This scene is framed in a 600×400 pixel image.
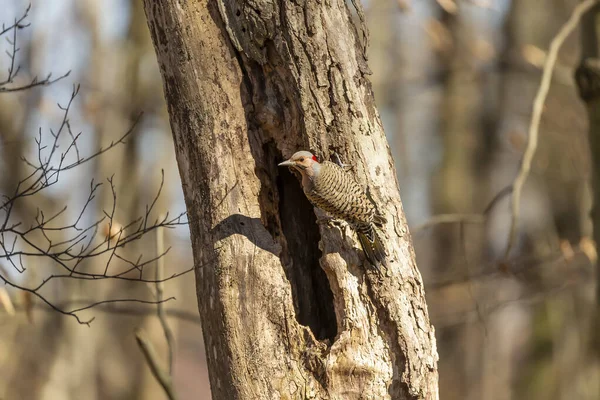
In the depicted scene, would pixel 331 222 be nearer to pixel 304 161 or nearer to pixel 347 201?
pixel 347 201

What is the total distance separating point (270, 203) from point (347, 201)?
0.41m

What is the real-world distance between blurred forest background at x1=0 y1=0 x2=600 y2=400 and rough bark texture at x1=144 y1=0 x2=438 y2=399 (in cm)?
191

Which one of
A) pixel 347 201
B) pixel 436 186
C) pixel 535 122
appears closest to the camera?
pixel 347 201

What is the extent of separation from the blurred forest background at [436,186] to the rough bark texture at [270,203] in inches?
75.2

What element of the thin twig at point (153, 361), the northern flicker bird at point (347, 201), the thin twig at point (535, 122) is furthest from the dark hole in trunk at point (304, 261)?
the thin twig at point (535, 122)

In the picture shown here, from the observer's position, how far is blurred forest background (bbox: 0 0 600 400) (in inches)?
344

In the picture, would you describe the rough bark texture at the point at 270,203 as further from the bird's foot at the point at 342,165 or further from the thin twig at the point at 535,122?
the thin twig at the point at 535,122

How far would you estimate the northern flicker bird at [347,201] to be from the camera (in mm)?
3408

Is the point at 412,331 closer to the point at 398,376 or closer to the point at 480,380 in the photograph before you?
Result: the point at 398,376

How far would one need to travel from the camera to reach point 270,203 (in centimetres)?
364

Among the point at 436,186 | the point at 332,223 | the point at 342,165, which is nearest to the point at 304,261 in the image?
the point at 332,223

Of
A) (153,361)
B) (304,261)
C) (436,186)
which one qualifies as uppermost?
(436,186)

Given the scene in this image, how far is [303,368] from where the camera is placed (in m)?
3.37

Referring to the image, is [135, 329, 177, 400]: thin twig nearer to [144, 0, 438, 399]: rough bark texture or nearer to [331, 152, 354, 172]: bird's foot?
[144, 0, 438, 399]: rough bark texture
